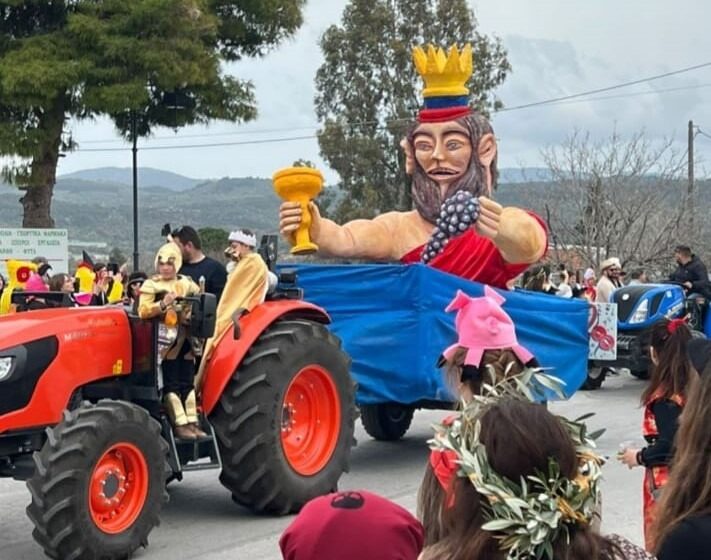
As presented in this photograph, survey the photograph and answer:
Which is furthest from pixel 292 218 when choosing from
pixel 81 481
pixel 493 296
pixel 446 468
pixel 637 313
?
pixel 637 313

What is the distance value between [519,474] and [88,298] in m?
12.6

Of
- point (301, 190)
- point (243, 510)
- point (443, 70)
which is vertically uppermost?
point (443, 70)

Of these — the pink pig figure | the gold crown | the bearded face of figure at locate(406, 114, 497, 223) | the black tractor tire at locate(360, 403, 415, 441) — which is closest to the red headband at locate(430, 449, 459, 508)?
the pink pig figure

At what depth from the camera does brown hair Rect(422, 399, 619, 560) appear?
2348mm

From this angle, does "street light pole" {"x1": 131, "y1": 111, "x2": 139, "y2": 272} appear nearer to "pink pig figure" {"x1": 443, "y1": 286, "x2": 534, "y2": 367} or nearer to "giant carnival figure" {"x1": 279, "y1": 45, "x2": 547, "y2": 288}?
"giant carnival figure" {"x1": 279, "y1": 45, "x2": 547, "y2": 288}

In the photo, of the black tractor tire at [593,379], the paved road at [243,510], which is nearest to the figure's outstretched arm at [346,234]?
the paved road at [243,510]

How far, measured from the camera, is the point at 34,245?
66.7 feet

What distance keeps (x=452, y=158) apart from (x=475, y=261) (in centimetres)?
106

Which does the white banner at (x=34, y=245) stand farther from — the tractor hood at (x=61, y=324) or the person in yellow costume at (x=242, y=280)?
the tractor hood at (x=61, y=324)

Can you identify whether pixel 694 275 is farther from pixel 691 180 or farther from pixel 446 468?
pixel 691 180

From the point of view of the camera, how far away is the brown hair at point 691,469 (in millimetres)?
2770

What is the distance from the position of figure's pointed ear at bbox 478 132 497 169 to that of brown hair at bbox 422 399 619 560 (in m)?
7.81

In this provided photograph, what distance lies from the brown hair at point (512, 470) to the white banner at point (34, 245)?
18.3 meters

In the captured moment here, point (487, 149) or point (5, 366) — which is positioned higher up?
point (487, 149)
